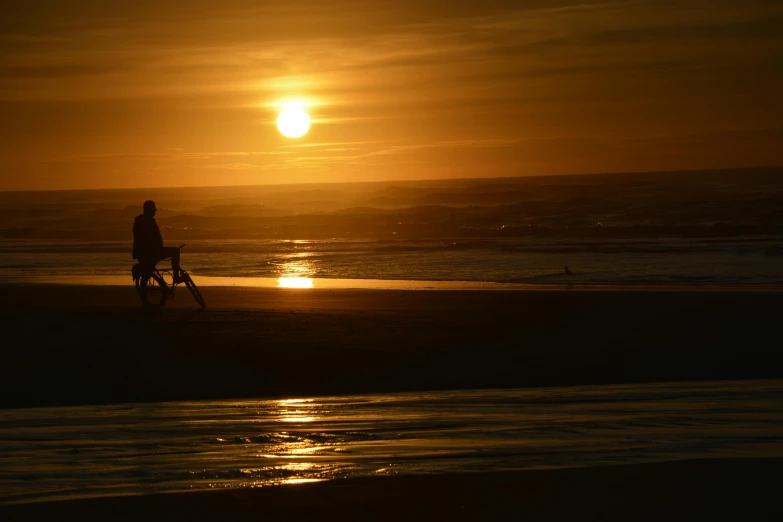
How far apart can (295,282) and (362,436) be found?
16817 mm

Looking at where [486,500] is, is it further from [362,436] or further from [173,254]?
[173,254]

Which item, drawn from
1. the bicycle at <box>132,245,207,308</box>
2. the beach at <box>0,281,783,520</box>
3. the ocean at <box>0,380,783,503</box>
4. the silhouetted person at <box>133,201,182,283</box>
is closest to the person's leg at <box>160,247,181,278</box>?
the silhouetted person at <box>133,201,182,283</box>

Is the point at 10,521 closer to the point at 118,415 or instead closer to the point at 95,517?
the point at 95,517

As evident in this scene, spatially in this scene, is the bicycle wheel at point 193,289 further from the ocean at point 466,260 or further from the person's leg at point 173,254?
the ocean at point 466,260

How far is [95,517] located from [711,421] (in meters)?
4.96

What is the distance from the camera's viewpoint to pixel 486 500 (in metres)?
5.37

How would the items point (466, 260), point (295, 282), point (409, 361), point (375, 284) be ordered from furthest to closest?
1. point (466, 260)
2. point (295, 282)
3. point (375, 284)
4. point (409, 361)

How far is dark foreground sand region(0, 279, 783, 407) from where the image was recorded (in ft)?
32.5

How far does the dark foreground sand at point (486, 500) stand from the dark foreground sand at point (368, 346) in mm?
3992

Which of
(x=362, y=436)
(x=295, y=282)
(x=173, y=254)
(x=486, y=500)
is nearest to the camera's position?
(x=486, y=500)

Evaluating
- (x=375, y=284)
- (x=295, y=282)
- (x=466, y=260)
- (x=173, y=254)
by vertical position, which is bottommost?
(x=173, y=254)

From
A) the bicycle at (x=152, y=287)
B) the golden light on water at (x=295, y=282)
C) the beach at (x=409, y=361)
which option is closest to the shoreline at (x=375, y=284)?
the golden light on water at (x=295, y=282)

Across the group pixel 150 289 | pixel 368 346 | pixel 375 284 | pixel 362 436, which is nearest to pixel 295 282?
pixel 375 284

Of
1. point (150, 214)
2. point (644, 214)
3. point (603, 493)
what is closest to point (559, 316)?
point (150, 214)
